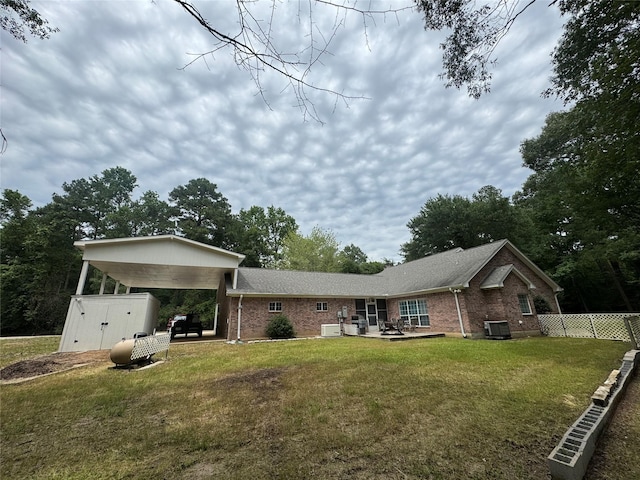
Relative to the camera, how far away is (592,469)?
8.46 ft

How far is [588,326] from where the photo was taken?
484 inches

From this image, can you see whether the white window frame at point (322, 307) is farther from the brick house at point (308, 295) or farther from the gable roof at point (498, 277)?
the gable roof at point (498, 277)

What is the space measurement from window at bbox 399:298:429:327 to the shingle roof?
2.43 feet

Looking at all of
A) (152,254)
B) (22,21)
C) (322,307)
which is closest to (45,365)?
(152,254)

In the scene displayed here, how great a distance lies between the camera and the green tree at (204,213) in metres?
34.6

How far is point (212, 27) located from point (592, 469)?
5588 millimetres

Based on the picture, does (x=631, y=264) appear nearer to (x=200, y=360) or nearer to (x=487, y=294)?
(x=487, y=294)

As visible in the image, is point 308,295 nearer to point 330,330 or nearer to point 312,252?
point 330,330

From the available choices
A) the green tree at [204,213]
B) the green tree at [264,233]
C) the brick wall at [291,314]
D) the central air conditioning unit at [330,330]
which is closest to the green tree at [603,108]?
the central air conditioning unit at [330,330]

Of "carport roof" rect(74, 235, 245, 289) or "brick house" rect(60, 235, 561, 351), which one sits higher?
"carport roof" rect(74, 235, 245, 289)

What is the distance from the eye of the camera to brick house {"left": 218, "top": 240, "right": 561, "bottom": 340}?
43.3 feet

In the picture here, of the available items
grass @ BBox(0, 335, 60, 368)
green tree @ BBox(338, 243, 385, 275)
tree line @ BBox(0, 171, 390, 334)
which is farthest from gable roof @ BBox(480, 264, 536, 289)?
tree line @ BBox(0, 171, 390, 334)

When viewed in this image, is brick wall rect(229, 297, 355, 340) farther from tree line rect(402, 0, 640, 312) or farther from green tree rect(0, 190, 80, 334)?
green tree rect(0, 190, 80, 334)

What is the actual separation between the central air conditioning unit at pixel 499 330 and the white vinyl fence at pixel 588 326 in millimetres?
3560
